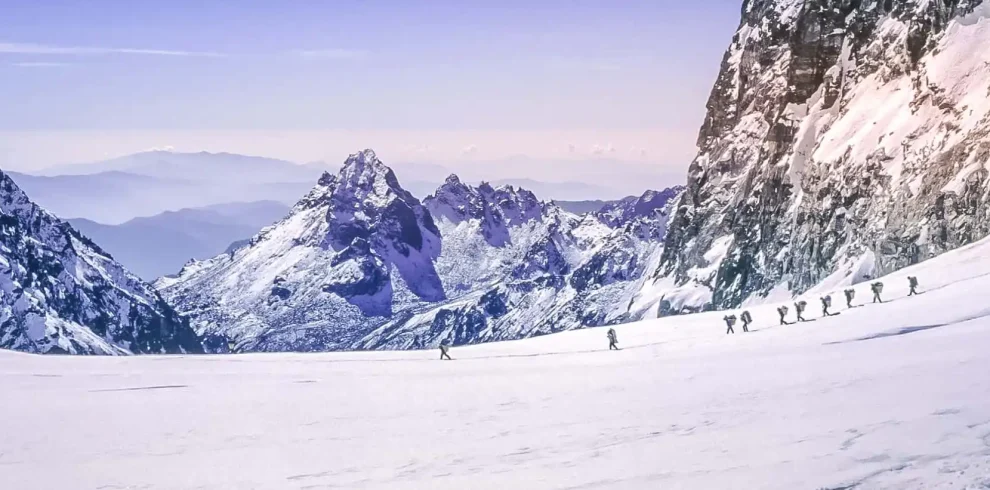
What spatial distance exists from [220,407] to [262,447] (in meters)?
7.08

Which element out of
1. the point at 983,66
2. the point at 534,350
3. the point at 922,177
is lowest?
the point at 534,350

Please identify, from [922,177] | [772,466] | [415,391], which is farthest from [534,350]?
[922,177]

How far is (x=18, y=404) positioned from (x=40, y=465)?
9.57 meters

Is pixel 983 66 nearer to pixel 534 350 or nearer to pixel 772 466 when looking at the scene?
pixel 534 350

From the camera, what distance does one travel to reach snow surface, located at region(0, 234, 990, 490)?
19.0 m

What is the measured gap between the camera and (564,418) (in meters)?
26.3

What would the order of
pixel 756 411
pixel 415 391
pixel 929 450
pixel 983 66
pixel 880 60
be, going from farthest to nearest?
pixel 880 60 → pixel 983 66 → pixel 415 391 → pixel 756 411 → pixel 929 450

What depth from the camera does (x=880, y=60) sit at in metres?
193

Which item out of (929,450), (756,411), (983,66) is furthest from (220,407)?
(983,66)

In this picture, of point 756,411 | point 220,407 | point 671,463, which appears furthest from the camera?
point 220,407

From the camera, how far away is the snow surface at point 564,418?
19.0 metres

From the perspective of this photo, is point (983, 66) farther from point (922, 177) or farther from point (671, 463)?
point (671, 463)

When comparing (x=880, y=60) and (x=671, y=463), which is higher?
(x=880, y=60)

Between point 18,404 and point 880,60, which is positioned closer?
point 18,404
